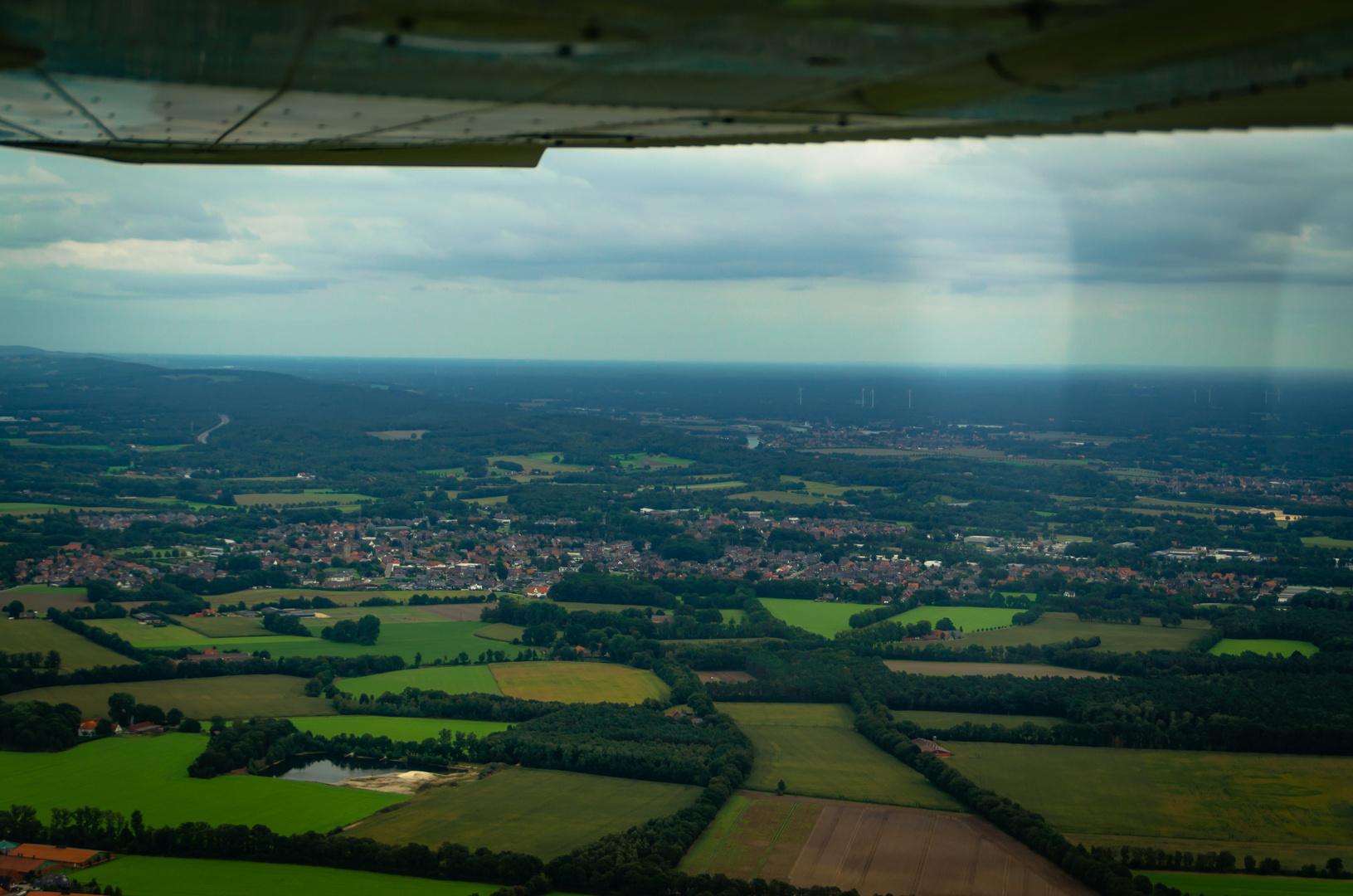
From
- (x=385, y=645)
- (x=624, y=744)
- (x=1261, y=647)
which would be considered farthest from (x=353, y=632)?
(x=1261, y=647)

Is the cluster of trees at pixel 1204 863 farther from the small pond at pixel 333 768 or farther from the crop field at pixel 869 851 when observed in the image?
the small pond at pixel 333 768

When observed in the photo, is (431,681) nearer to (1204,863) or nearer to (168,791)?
(168,791)

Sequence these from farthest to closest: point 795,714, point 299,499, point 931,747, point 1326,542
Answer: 1. point 299,499
2. point 1326,542
3. point 795,714
4. point 931,747

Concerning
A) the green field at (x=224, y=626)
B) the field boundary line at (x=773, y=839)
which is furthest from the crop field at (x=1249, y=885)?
the green field at (x=224, y=626)

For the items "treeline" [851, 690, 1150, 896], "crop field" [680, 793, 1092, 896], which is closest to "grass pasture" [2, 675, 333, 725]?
"crop field" [680, 793, 1092, 896]

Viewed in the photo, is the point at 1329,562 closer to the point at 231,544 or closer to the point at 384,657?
the point at 384,657

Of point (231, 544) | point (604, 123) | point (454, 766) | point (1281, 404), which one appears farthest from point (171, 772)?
point (1281, 404)

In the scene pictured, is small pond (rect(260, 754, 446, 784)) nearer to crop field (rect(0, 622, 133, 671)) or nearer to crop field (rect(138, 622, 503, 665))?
crop field (rect(138, 622, 503, 665))
